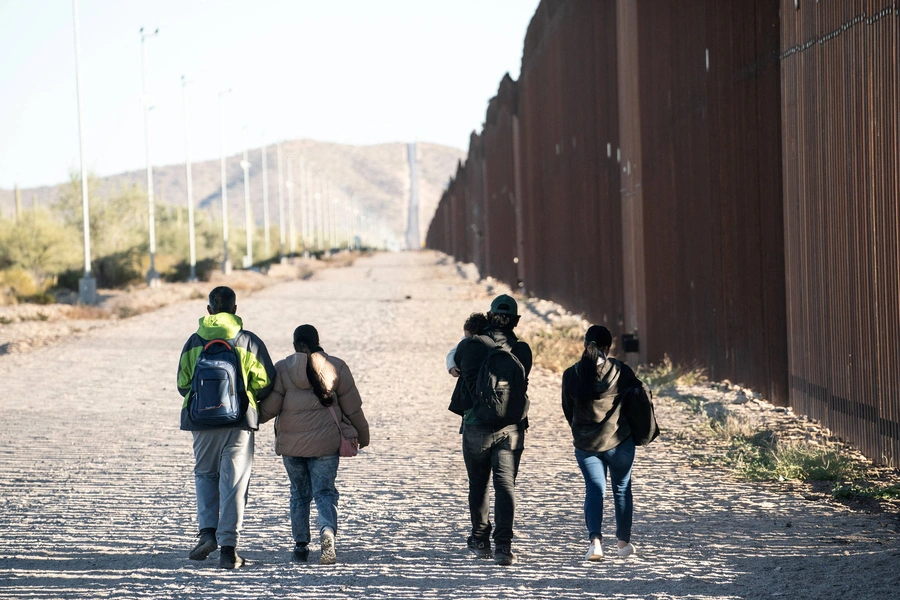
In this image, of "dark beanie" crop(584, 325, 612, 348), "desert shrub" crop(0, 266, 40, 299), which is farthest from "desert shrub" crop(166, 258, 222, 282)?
"dark beanie" crop(584, 325, 612, 348)

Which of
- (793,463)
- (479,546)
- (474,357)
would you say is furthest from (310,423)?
(793,463)

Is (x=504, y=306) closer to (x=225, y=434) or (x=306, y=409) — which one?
(x=306, y=409)

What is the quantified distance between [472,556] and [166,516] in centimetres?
231

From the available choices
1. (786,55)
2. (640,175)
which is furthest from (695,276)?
(786,55)

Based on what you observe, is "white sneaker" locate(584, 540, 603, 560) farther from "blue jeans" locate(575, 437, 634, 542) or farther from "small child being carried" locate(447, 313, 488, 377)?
"small child being carried" locate(447, 313, 488, 377)

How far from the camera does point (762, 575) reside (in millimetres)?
5605

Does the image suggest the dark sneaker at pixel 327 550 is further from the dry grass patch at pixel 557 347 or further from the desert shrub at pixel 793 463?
the dry grass patch at pixel 557 347

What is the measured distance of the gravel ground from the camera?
560 centimetres

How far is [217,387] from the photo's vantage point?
6.05 metres

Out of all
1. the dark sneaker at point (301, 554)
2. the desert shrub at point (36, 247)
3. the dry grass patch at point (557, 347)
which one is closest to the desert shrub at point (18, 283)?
the desert shrub at point (36, 247)

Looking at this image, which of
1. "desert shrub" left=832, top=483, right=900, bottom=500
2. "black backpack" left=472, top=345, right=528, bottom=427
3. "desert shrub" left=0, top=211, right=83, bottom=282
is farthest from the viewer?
"desert shrub" left=0, top=211, right=83, bottom=282

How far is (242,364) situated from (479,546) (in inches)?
64.1

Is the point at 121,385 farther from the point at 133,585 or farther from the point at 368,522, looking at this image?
the point at 133,585

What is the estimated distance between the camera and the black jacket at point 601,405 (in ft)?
19.3
